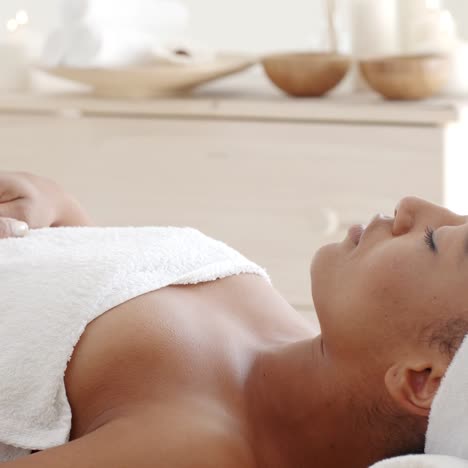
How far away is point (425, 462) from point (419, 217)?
0.36 metres

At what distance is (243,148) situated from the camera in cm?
217

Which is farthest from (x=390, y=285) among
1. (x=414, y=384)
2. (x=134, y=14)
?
(x=134, y=14)

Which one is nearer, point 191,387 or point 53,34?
point 191,387

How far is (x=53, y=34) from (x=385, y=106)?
786 mm

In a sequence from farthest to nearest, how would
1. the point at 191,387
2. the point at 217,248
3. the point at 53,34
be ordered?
the point at 53,34 < the point at 217,248 < the point at 191,387

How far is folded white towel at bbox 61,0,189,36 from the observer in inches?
85.8

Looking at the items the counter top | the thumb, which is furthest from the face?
the counter top

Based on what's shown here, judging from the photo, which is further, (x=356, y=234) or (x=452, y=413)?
(x=356, y=234)

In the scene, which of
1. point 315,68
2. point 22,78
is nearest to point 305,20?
point 315,68

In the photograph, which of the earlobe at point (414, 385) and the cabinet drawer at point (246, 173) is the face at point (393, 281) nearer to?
the earlobe at point (414, 385)

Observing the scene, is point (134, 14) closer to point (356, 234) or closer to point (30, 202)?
point (30, 202)

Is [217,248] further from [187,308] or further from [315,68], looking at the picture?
[315,68]

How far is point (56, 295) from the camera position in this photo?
43.3 inches

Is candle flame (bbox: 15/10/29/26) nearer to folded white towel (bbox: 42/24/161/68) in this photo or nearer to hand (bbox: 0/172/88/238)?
folded white towel (bbox: 42/24/161/68)
